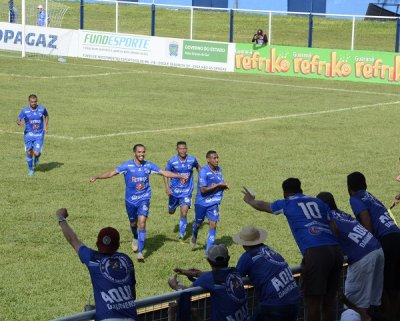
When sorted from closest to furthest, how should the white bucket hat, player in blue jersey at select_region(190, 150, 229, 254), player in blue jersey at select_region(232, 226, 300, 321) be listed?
player in blue jersey at select_region(232, 226, 300, 321), the white bucket hat, player in blue jersey at select_region(190, 150, 229, 254)

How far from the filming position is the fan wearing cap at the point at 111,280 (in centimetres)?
963

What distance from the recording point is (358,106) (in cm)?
A: 3981

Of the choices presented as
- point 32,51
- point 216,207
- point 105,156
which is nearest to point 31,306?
point 216,207

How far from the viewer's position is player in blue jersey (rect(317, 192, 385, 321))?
1193cm

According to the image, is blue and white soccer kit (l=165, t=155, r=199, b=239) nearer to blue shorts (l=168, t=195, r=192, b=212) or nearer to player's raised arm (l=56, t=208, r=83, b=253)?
blue shorts (l=168, t=195, r=192, b=212)

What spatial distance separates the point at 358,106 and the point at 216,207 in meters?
22.5

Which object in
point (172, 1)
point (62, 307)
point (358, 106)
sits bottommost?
point (62, 307)

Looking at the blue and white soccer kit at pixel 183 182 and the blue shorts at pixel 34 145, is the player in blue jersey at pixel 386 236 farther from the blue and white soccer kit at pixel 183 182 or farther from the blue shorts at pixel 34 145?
the blue shorts at pixel 34 145

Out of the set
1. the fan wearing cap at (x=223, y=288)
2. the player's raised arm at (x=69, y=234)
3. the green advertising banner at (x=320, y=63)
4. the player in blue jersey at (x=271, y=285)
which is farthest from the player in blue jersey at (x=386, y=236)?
the green advertising banner at (x=320, y=63)

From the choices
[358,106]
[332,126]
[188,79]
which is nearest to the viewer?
[332,126]

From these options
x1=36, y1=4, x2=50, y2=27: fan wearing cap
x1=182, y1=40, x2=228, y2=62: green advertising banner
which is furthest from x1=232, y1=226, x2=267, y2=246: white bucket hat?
x1=36, y1=4, x2=50, y2=27: fan wearing cap

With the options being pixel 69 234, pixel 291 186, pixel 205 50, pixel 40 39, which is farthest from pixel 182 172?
pixel 40 39

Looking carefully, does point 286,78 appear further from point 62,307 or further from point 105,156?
point 62,307

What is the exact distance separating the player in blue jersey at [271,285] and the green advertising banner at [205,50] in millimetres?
42622
